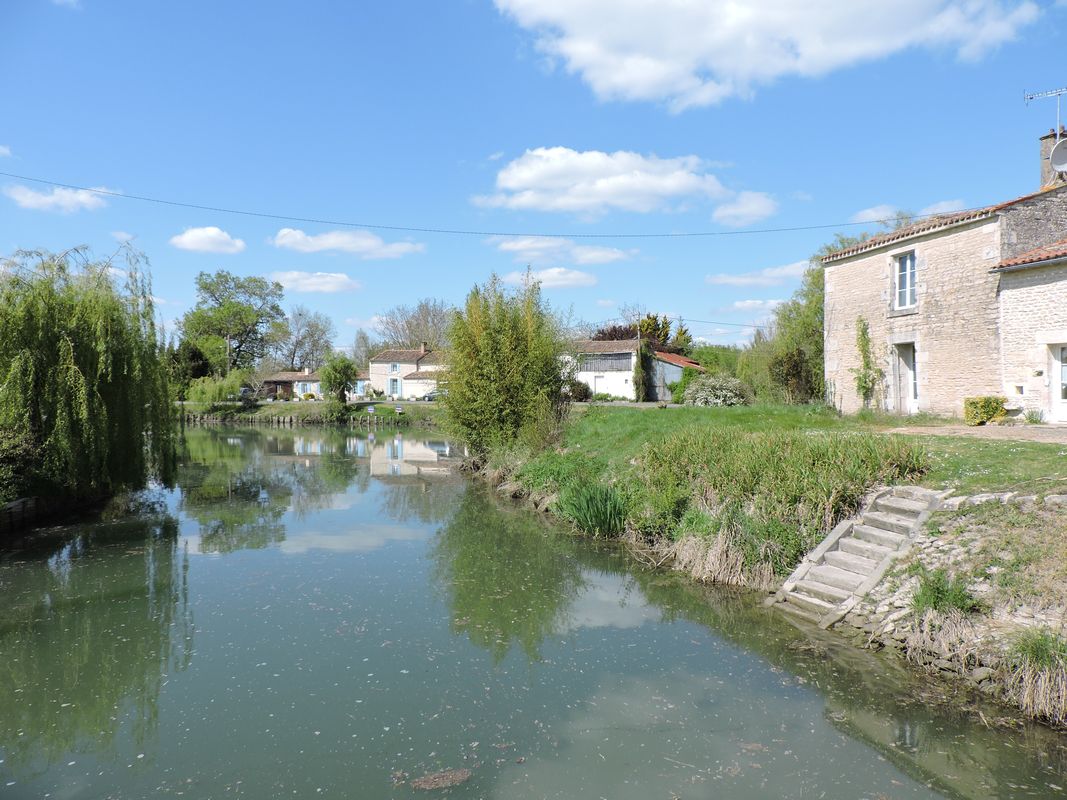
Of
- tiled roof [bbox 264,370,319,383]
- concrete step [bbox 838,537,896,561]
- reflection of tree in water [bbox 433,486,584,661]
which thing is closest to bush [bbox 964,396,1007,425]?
concrete step [bbox 838,537,896,561]

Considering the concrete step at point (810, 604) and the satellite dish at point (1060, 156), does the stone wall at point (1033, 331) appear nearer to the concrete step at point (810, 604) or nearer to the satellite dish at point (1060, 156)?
the satellite dish at point (1060, 156)

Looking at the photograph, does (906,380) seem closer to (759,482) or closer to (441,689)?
(759,482)

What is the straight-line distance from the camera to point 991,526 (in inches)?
297

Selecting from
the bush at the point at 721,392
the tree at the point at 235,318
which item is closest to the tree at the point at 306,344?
the tree at the point at 235,318

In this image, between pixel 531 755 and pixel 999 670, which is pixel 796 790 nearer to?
pixel 531 755

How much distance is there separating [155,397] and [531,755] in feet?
41.6

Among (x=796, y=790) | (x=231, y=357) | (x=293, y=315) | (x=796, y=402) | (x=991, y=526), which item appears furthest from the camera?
(x=293, y=315)

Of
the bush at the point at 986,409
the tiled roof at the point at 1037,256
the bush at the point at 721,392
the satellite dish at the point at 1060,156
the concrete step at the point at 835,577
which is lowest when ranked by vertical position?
the concrete step at the point at 835,577

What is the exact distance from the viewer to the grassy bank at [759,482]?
9430 mm

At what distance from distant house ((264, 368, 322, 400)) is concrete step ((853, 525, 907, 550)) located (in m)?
58.9

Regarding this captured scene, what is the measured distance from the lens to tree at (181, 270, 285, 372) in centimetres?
6212

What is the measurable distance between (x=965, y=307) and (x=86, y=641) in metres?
18.7

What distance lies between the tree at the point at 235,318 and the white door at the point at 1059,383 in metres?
58.5

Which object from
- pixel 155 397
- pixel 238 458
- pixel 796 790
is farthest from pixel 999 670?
pixel 238 458
